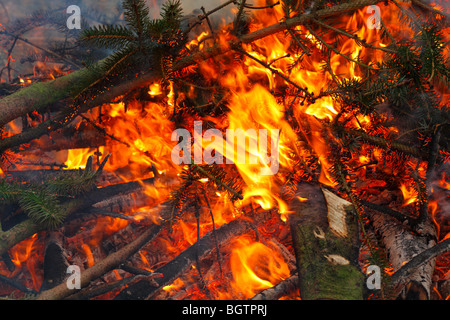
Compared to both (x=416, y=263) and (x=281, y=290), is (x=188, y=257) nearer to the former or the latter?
(x=281, y=290)

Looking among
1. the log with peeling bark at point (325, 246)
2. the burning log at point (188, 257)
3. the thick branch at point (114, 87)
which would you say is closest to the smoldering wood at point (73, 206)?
the thick branch at point (114, 87)

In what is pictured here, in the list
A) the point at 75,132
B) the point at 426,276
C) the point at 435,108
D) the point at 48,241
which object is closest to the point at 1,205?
the point at 48,241

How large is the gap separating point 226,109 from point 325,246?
0.99 metres

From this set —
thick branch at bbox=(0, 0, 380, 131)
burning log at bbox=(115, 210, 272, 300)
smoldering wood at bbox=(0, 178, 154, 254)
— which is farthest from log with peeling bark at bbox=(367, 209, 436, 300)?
smoldering wood at bbox=(0, 178, 154, 254)

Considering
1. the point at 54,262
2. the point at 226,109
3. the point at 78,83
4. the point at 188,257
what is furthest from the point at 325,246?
the point at 78,83

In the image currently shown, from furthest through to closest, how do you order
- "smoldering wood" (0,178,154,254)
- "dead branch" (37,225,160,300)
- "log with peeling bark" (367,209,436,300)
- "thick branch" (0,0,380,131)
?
"thick branch" (0,0,380,131), "smoldering wood" (0,178,154,254), "dead branch" (37,225,160,300), "log with peeling bark" (367,209,436,300)

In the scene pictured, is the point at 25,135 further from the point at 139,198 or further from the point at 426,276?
the point at 426,276

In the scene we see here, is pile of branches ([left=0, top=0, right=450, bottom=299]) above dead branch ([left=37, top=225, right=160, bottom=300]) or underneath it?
above

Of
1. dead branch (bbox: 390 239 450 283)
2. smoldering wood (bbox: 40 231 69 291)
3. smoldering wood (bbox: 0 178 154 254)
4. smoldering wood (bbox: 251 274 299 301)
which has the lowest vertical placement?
smoldering wood (bbox: 251 274 299 301)

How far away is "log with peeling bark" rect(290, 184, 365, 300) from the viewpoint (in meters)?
1.33

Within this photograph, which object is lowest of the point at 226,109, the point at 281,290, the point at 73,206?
the point at 281,290

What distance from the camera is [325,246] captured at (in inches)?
58.9

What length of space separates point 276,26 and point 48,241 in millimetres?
1743

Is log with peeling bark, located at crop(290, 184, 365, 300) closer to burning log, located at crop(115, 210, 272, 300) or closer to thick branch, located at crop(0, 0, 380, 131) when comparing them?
burning log, located at crop(115, 210, 272, 300)
